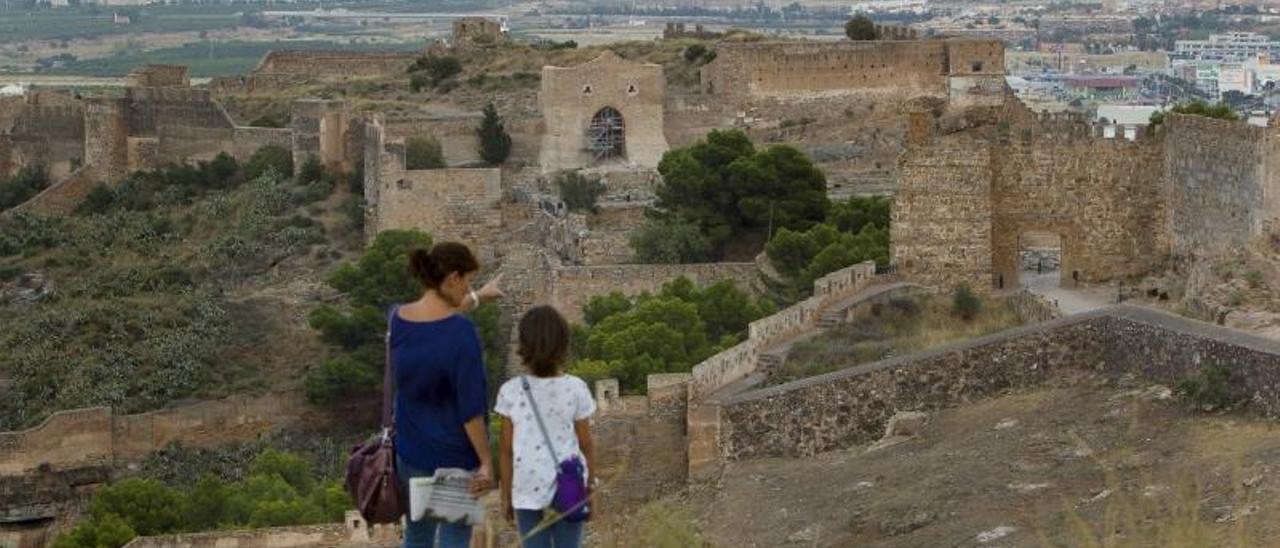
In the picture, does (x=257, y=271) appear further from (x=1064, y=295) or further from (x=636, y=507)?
(x=636, y=507)

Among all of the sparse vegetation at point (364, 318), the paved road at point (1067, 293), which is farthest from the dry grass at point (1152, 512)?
the sparse vegetation at point (364, 318)

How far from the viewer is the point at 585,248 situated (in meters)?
31.0

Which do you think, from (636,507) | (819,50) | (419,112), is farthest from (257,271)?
(636,507)

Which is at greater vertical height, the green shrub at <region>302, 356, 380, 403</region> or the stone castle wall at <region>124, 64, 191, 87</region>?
the stone castle wall at <region>124, 64, 191, 87</region>

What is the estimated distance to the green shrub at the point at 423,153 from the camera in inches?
1474

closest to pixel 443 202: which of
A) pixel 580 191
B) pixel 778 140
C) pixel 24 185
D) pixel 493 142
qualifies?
pixel 580 191

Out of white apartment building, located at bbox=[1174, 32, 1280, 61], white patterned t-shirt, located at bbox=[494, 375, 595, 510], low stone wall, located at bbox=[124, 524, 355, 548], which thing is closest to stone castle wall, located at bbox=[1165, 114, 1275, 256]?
low stone wall, located at bbox=[124, 524, 355, 548]

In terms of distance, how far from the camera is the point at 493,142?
37875 millimetres

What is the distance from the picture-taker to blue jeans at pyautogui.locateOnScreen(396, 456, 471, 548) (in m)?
9.48

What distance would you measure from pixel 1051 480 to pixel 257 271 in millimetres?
25384

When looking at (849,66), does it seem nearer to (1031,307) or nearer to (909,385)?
(1031,307)

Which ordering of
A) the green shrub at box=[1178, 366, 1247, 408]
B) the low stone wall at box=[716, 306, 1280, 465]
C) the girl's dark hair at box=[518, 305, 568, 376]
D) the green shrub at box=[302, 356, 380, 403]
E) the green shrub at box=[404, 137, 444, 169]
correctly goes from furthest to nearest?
the green shrub at box=[404, 137, 444, 169]
the green shrub at box=[302, 356, 380, 403]
the low stone wall at box=[716, 306, 1280, 465]
the green shrub at box=[1178, 366, 1247, 408]
the girl's dark hair at box=[518, 305, 568, 376]

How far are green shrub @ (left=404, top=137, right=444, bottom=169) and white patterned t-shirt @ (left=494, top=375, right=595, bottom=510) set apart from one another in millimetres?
27860

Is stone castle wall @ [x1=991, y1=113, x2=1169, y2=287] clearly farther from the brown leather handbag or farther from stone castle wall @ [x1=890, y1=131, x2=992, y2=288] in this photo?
the brown leather handbag
